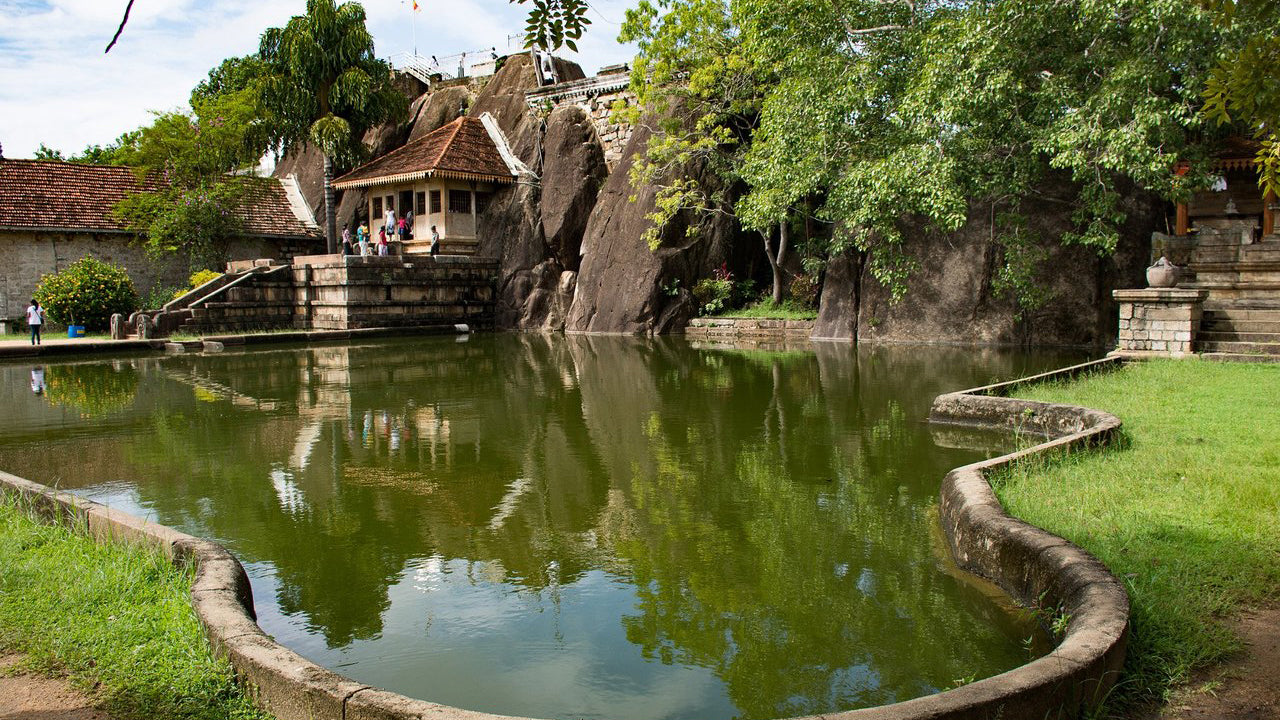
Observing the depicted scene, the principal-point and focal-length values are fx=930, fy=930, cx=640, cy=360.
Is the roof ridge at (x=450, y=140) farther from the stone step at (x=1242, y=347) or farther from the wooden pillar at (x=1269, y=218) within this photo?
the stone step at (x=1242, y=347)

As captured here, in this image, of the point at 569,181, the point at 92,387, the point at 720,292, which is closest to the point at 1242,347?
the point at 720,292

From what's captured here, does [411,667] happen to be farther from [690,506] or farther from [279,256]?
[279,256]

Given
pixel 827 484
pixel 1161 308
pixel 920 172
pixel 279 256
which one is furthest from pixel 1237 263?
pixel 279 256

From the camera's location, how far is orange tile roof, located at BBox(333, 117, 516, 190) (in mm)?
28859

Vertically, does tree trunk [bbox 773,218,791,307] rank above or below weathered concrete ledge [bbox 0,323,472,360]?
above

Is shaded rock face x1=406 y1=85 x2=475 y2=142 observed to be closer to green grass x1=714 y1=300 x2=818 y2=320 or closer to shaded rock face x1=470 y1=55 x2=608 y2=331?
shaded rock face x1=470 y1=55 x2=608 y2=331

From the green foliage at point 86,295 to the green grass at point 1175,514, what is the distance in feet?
78.9

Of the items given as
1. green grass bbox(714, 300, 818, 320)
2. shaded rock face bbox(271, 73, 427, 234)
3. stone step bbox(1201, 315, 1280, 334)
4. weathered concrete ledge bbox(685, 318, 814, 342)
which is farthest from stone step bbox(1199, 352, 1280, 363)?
shaded rock face bbox(271, 73, 427, 234)

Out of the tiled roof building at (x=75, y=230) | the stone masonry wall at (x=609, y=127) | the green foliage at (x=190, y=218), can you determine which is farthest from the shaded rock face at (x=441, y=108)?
the green foliage at (x=190, y=218)

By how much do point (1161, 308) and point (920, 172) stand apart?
4.78 meters

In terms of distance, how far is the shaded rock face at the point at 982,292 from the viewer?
19.3 meters

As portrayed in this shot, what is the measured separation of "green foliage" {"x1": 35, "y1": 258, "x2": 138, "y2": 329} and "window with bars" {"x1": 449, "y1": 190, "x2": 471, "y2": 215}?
31.6 feet

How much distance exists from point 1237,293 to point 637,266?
1423cm

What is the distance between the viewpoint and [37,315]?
2005 cm
